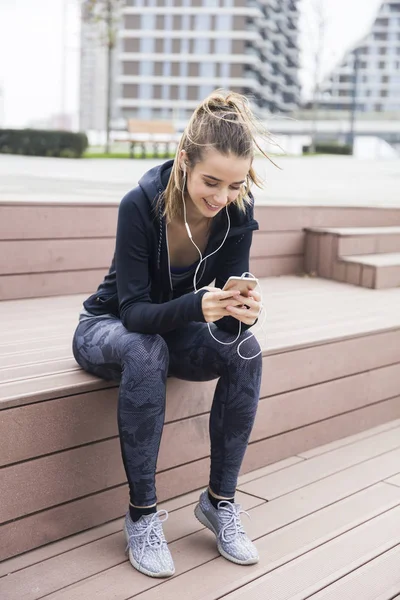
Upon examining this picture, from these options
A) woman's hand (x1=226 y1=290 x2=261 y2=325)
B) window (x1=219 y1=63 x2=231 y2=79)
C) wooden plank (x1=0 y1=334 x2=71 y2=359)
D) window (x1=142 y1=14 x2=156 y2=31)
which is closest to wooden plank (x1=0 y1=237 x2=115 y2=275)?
wooden plank (x1=0 y1=334 x2=71 y2=359)

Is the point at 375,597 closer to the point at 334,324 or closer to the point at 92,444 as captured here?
the point at 92,444

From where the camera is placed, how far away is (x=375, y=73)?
2931 inches

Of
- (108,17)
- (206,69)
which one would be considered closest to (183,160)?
(108,17)

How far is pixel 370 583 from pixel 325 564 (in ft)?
0.37

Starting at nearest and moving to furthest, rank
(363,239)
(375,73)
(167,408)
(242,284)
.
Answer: (242,284) → (167,408) → (363,239) → (375,73)

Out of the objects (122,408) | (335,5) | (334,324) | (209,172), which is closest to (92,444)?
(122,408)

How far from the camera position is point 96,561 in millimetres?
1718

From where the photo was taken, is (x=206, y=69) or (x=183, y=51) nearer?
(x=206, y=69)

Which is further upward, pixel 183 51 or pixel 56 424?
pixel 183 51

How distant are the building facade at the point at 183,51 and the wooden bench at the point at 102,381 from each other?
5519 cm

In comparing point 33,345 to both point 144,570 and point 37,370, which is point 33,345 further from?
point 144,570

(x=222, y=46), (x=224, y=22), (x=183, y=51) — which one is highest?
(x=224, y=22)

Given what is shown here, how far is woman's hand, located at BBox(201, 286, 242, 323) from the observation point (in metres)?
1.64

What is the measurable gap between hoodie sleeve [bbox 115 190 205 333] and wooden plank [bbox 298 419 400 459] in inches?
37.4
